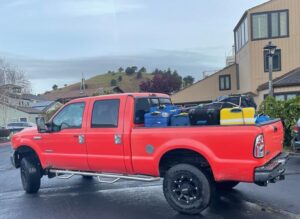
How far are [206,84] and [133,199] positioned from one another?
30.9 meters

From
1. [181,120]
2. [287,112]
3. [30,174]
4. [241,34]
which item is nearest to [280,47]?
[241,34]

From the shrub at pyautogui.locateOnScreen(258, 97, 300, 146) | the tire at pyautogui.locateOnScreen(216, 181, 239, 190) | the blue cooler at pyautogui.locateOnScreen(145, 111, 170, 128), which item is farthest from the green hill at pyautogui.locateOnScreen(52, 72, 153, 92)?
the blue cooler at pyautogui.locateOnScreen(145, 111, 170, 128)

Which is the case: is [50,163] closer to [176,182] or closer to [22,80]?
[176,182]

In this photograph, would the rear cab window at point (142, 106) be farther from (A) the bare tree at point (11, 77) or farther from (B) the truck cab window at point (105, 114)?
(A) the bare tree at point (11, 77)

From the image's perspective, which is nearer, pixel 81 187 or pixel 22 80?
pixel 81 187

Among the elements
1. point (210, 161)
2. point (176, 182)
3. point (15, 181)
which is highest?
point (210, 161)

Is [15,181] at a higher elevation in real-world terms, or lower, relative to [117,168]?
lower

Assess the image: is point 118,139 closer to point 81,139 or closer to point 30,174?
point 81,139

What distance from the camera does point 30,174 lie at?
28.1 ft

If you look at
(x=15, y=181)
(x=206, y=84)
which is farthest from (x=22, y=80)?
(x=15, y=181)

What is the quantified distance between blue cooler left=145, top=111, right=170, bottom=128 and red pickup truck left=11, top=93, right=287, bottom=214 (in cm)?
15

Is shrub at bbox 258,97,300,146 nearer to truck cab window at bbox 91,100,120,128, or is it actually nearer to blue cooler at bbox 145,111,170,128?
blue cooler at bbox 145,111,170,128

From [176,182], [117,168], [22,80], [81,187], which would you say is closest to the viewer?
[176,182]

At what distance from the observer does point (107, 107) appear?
7367mm
